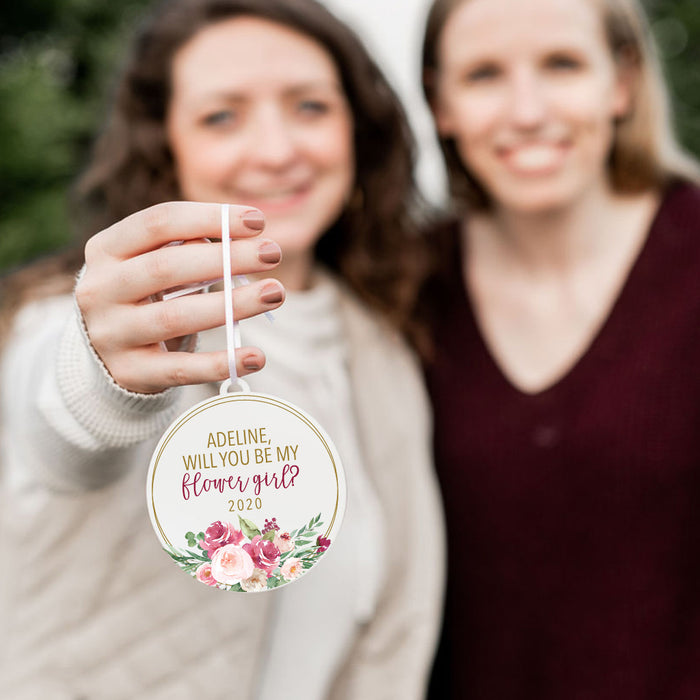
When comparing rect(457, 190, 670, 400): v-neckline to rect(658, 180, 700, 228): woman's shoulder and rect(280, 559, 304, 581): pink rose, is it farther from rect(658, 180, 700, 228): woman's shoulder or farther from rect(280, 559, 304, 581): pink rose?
rect(280, 559, 304, 581): pink rose

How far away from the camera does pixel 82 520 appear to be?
0.93 m

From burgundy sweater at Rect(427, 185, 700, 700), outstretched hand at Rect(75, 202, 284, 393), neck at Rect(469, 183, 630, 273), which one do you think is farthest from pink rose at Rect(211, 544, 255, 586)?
neck at Rect(469, 183, 630, 273)

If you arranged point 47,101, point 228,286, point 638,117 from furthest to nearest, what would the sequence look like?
point 47,101, point 638,117, point 228,286

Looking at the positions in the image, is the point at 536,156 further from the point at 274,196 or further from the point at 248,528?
the point at 248,528

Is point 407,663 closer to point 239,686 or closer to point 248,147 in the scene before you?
point 239,686

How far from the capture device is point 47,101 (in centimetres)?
377

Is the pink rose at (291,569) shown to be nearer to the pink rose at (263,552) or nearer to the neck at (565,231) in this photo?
the pink rose at (263,552)

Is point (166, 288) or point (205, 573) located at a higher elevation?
point (166, 288)

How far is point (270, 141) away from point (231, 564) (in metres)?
0.77

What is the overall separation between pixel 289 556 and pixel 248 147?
78 cm

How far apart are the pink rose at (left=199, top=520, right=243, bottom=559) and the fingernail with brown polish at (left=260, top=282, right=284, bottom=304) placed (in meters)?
0.19

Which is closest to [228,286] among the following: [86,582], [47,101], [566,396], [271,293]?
[271,293]

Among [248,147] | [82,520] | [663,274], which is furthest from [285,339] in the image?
[663,274]

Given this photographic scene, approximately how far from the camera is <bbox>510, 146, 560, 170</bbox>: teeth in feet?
4.61
